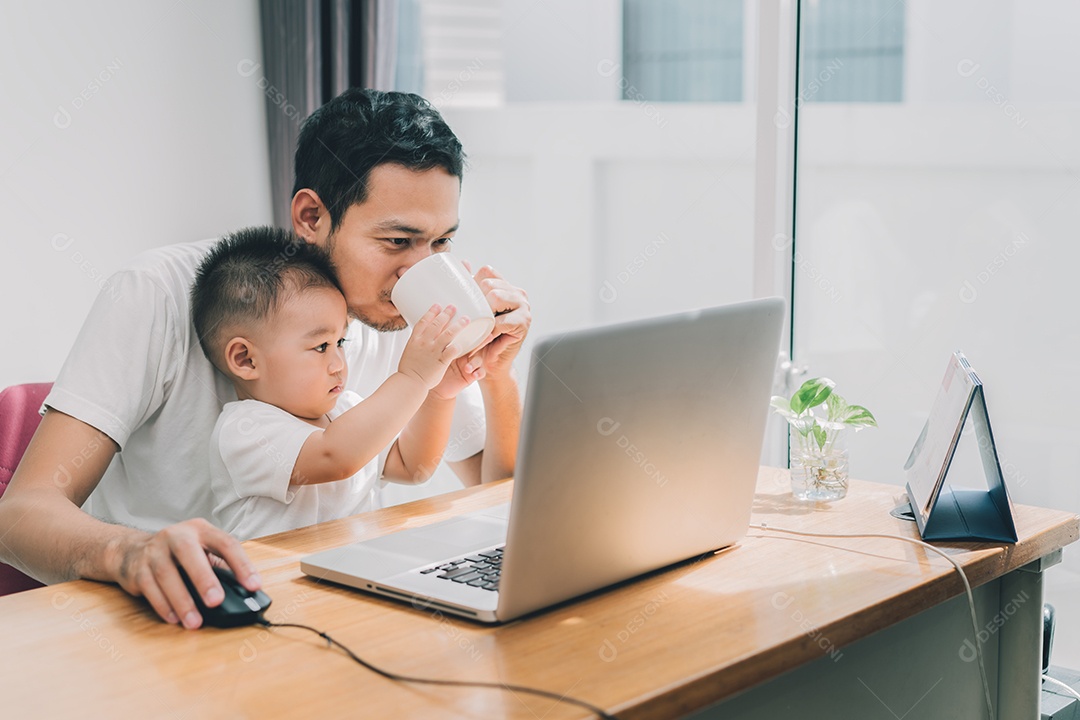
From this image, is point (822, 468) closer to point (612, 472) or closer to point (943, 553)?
point (943, 553)

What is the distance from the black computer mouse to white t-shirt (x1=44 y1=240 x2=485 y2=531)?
0.47m

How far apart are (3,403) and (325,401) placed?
19.5 inches

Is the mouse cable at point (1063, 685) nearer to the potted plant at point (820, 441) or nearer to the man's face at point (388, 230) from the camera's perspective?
the potted plant at point (820, 441)

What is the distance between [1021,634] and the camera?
132cm

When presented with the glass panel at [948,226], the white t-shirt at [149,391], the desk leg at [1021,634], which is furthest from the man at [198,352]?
the glass panel at [948,226]

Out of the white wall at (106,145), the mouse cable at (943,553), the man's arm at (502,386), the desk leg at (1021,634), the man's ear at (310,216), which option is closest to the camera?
the mouse cable at (943,553)

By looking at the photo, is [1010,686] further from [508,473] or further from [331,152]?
[331,152]

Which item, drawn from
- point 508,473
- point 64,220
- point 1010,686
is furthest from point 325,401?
point 64,220

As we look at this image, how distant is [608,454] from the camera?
99 centimetres

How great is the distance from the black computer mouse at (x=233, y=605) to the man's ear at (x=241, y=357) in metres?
0.46

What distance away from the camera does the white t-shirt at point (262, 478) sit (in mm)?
1354

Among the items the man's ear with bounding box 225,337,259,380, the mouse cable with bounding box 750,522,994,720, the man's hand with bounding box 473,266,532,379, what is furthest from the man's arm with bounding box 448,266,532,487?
the mouse cable with bounding box 750,522,994,720

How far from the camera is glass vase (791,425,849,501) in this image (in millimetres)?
1453

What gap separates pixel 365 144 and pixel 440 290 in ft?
1.15
